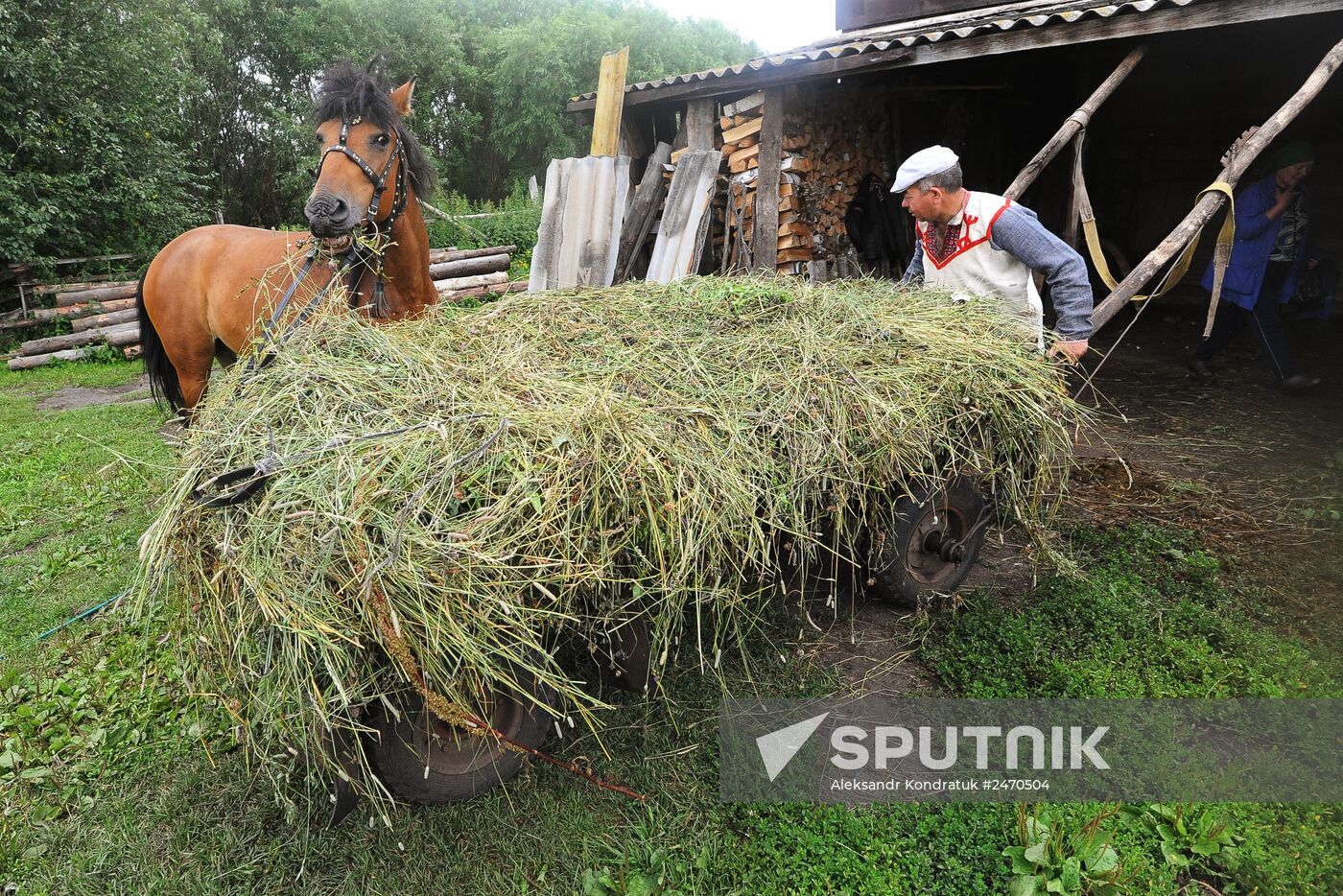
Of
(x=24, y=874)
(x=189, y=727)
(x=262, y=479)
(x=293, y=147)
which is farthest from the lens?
(x=293, y=147)

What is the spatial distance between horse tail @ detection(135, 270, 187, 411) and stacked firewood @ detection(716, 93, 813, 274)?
459cm

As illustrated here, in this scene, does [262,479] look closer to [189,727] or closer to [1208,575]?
[189,727]

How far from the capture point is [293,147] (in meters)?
22.0

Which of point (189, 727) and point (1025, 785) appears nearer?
point (1025, 785)

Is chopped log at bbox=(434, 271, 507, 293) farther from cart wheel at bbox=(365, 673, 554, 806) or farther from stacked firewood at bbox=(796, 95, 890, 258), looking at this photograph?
cart wheel at bbox=(365, 673, 554, 806)

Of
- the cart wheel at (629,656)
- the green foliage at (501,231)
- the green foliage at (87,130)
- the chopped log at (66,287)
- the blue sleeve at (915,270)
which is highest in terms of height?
the green foliage at (87,130)

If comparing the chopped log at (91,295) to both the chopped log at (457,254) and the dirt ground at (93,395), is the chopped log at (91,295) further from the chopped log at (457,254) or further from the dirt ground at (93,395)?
the chopped log at (457,254)

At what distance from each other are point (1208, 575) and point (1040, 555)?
1.09 meters

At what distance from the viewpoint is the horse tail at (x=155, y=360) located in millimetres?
5148

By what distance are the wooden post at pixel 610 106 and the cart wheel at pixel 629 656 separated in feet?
17.2

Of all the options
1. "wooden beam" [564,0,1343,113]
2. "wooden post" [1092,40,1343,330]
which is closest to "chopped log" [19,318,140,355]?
"wooden beam" [564,0,1343,113]

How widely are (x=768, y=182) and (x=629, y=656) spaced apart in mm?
5406

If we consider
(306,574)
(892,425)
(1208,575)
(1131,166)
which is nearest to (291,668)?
(306,574)

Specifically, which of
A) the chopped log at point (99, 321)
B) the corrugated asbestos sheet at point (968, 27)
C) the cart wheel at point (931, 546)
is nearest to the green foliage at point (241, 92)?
the chopped log at point (99, 321)
